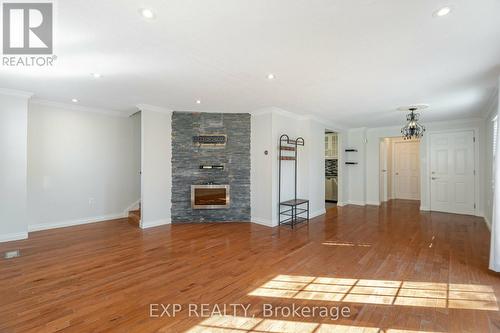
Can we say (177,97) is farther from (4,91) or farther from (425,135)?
(425,135)

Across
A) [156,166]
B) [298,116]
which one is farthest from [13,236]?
[298,116]

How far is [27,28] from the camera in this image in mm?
2223

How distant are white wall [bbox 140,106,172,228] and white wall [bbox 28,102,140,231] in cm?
134

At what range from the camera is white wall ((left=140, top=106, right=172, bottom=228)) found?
4.93m

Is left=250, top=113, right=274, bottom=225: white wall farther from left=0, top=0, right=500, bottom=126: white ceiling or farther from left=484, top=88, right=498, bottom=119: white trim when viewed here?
left=484, top=88, right=498, bottom=119: white trim

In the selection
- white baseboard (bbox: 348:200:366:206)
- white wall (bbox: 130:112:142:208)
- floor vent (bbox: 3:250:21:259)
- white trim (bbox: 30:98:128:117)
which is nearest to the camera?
floor vent (bbox: 3:250:21:259)

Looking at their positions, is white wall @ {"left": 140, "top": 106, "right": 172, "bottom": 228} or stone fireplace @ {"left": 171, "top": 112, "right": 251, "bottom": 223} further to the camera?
stone fireplace @ {"left": 171, "top": 112, "right": 251, "bottom": 223}

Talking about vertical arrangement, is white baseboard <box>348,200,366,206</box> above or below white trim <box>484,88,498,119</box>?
below

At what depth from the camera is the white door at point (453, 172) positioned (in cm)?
618

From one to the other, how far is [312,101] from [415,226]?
344 cm

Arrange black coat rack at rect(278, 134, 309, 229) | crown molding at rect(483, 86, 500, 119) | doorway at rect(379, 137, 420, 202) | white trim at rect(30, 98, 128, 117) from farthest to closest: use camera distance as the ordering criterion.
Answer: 1. doorway at rect(379, 137, 420, 202)
2. black coat rack at rect(278, 134, 309, 229)
3. white trim at rect(30, 98, 128, 117)
4. crown molding at rect(483, 86, 500, 119)

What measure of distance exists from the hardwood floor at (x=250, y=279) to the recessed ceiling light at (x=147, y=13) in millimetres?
2481

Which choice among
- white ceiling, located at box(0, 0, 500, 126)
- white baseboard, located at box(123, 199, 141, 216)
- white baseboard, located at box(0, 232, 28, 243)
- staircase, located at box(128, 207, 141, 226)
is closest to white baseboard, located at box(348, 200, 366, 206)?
white ceiling, located at box(0, 0, 500, 126)

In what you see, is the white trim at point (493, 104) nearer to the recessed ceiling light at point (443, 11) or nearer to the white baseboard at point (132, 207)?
the recessed ceiling light at point (443, 11)
